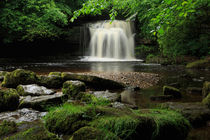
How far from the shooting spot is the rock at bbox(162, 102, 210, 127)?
3.13 metres

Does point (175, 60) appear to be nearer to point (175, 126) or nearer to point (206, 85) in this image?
point (206, 85)

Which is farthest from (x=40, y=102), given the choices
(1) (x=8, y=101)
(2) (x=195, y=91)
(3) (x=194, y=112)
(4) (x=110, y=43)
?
(4) (x=110, y=43)

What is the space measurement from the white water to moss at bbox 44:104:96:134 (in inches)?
789

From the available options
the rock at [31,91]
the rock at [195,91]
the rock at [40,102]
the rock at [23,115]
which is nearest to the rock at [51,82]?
the rock at [31,91]

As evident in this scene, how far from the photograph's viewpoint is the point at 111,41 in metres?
23.3

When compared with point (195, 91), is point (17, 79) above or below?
above

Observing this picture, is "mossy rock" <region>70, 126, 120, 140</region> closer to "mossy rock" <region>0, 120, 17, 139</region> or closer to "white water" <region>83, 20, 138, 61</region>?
"mossy rock" <region>0, 120, 17, 139</region>

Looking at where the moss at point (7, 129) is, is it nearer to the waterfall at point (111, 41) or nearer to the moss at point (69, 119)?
the moss at point (69, 119)

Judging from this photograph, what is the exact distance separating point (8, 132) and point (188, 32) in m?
17.1

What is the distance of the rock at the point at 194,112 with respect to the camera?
10.3 ft

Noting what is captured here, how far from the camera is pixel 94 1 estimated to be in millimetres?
4863

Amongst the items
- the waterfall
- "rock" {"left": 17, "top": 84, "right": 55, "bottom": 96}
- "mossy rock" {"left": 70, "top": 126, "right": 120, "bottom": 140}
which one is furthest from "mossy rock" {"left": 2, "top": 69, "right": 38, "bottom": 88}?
the waterfall

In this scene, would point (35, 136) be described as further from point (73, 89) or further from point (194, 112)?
point (73, 89)

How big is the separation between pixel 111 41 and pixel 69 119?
70.2 feet
